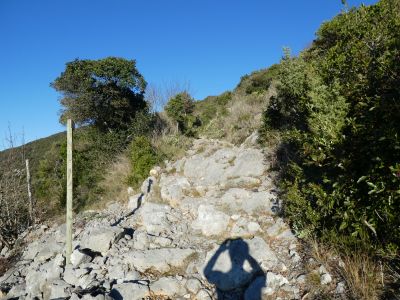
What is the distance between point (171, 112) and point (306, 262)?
13334 millimetres

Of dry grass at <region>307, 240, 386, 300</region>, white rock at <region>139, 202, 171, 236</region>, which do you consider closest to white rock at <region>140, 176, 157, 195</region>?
white rock at <region>139, 202, 171, 236</region>

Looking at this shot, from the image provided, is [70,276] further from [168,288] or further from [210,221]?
[210,221]

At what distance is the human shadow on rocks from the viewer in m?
4.88

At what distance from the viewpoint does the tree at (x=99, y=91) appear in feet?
45.0

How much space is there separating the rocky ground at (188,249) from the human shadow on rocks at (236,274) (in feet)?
0.05

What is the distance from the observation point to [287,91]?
26.6 feet

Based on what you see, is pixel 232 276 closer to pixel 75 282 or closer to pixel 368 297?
pixel 368 297

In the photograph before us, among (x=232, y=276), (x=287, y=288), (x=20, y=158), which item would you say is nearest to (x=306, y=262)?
(x=287, y=288)

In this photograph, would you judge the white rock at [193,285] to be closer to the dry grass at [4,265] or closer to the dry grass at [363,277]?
the dry grass at [363,277]

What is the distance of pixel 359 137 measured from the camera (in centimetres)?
373

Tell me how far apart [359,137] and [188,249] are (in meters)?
3.73

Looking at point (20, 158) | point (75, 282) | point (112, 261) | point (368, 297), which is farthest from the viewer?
point (20, 158)

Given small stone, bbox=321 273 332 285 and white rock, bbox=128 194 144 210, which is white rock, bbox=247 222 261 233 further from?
white rock, bbox=128 194 144 210

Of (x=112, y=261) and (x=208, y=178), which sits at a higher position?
(x=208, y=178)
